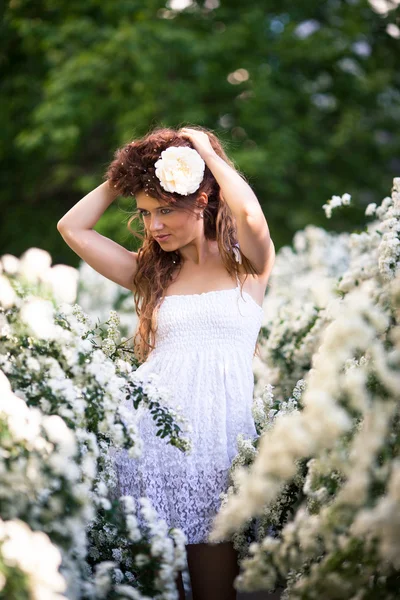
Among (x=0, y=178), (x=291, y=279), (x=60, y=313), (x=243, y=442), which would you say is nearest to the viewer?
(x=60, y=313)

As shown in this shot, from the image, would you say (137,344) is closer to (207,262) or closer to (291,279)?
(207,262)

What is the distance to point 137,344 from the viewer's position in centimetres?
309

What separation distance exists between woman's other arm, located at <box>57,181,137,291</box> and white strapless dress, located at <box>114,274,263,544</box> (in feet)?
0.99

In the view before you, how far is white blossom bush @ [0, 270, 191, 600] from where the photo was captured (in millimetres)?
1893

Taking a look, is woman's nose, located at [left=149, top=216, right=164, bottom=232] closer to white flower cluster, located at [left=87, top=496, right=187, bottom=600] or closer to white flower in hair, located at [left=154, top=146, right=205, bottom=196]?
white flower in hair, located at [left=154, top=146, right=205, bottom=196]

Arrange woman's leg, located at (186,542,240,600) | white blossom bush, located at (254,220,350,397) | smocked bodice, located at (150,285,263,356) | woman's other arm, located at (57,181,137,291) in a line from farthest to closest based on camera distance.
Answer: white blossom bush, located at (254,220,350,397), woman's other arm, located at (57,181,137,291), smocked bodice, located at (150,285,263,356), woman's leg, located at (186,542,240,600)

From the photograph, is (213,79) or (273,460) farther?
(213,79)

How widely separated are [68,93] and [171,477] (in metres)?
7.49

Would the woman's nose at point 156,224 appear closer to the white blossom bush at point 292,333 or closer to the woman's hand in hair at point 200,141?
the woman's hand in hair at point 200,141

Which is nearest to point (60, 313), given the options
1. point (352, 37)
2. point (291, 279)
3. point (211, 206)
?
point (211, 206)

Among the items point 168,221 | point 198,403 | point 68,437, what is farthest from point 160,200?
point 68,437

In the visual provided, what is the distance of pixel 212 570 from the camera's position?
2.65m

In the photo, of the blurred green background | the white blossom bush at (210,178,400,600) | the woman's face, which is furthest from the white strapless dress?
the blurred green background

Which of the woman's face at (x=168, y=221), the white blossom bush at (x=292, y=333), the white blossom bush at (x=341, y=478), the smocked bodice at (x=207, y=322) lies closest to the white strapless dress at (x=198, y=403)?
the smocked bodice at (x=207, y=322)
